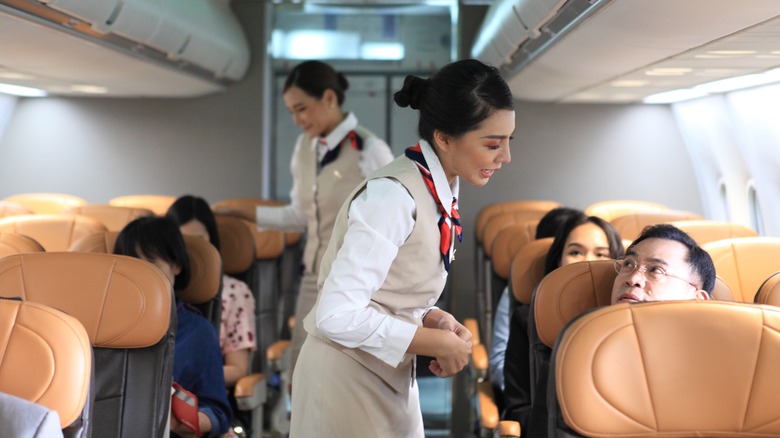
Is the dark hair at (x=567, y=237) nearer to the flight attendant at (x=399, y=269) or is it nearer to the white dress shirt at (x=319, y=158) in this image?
the white dress shirt at (x=319, y=158)

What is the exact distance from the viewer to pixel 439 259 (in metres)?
2.39

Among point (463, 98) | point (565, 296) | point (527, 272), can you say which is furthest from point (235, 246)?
point (463, 98)

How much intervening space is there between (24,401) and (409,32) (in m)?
7.77

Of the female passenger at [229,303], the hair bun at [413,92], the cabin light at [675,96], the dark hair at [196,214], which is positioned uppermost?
the cabin light at [675,96]

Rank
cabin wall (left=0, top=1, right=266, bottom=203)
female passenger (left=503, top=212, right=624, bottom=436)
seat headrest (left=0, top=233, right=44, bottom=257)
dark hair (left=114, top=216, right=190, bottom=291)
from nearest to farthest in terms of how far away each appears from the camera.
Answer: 1. female passenger (left=503, top=212, right=624, bottom=436)
2. dark hair (left=114, top=216, right=190, bottom=291)
3. seat headrest (left=0, top=233, right=44, bottom=257)
4. cabin wall (left=0, top=1, right=266, bottom=203)

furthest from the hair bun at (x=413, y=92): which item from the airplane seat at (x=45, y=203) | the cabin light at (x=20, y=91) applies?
the airplane seat at (x=45, y=203)

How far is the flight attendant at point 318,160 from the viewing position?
14.8ft

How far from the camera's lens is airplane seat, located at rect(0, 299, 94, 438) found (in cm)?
214

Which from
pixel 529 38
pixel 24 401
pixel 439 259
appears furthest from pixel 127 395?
pixel 529 38

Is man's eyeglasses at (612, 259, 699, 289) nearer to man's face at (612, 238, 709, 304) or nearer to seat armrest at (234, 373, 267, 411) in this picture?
man's face at (612, 238, 709, 304)

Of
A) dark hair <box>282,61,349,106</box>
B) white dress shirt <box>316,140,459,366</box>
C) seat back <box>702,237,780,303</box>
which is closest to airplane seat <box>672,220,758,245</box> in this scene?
seat back <box>702,237,780,303</box>

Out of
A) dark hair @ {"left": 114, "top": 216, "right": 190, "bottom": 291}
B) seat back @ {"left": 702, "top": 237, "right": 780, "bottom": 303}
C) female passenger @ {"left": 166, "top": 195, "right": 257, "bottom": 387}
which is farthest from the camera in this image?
female passenger @ {"left": 166, "top": 195, "right": 257, "bottom": 387}

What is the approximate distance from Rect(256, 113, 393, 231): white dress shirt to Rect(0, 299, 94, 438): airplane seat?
2446mm

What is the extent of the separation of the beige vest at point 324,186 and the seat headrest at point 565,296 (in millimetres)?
1874
